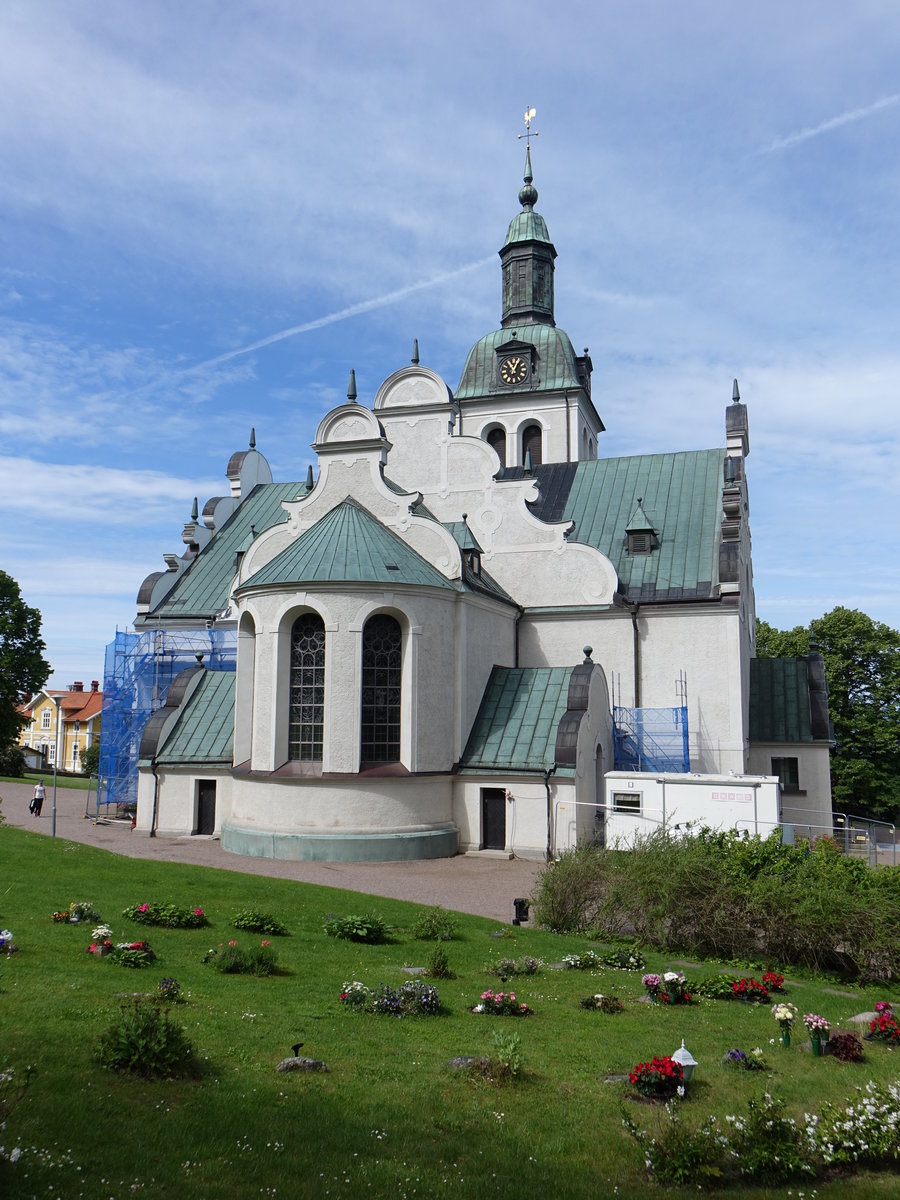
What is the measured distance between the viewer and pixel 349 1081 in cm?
921

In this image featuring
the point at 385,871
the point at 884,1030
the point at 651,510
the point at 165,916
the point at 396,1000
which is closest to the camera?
the point at 884,1030

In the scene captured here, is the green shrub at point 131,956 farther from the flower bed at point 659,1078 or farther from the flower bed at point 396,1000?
the flower bed at point 659,1078

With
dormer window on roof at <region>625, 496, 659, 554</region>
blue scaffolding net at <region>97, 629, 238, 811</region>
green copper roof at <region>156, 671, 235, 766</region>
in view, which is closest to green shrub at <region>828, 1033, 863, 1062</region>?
green copper roof at <region>156, 671, 235, 766</region>

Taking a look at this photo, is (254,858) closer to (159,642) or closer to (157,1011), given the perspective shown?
(159,642)

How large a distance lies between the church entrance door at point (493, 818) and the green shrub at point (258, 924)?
1275cm

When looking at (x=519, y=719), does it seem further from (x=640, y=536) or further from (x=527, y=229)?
(x=527, y=229)

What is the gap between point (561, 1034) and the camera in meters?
11.3

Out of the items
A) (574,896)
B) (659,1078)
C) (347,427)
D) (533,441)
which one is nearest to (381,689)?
(347,427)

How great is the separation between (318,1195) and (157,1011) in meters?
2.91

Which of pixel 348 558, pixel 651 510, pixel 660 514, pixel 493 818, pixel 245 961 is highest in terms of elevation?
pixel 651 510

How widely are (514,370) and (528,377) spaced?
0.85 meters

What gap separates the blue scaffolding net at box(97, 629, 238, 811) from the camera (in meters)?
35.2

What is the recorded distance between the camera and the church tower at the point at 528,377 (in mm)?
43562

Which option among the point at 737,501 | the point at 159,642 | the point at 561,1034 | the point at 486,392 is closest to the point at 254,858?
the point at 159,642
